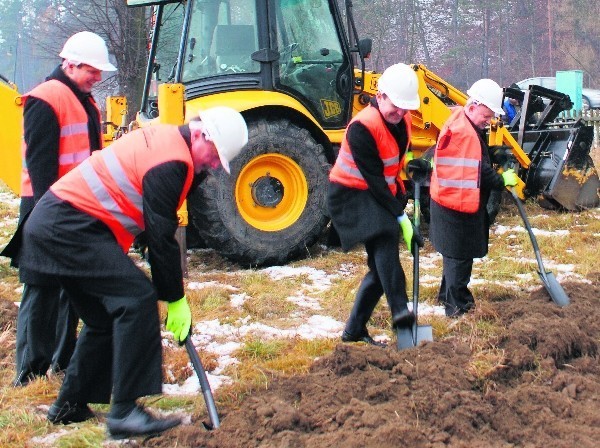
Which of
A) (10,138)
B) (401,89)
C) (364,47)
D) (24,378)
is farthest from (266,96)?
(24,378)

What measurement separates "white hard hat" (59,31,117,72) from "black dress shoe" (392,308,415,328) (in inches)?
86.1

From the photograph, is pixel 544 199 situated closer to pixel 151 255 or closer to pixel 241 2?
pixel 241 2

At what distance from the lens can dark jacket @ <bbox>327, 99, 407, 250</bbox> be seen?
14.6 feet

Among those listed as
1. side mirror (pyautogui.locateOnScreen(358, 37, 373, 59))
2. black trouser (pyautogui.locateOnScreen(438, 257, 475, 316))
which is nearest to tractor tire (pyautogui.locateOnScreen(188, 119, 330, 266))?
side mirror (pyautogui.locateOnScreen(358, 37, 373, 59))

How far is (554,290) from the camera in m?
5.41

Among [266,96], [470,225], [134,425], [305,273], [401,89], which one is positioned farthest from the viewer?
[266,96]

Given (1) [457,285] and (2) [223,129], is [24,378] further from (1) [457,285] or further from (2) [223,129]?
(1) [457,285]

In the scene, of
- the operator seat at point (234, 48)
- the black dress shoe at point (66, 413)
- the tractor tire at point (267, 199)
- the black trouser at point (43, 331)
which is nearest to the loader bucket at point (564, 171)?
the tractor tire at point (267, 199)

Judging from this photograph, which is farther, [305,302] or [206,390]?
[305,302]

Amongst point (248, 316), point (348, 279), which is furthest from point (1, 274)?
point (348, 279)

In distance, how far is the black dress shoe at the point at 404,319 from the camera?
4508mm

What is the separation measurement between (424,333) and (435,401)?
1.16 m

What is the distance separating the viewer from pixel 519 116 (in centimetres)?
948

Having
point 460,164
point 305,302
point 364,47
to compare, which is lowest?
point 305,302
